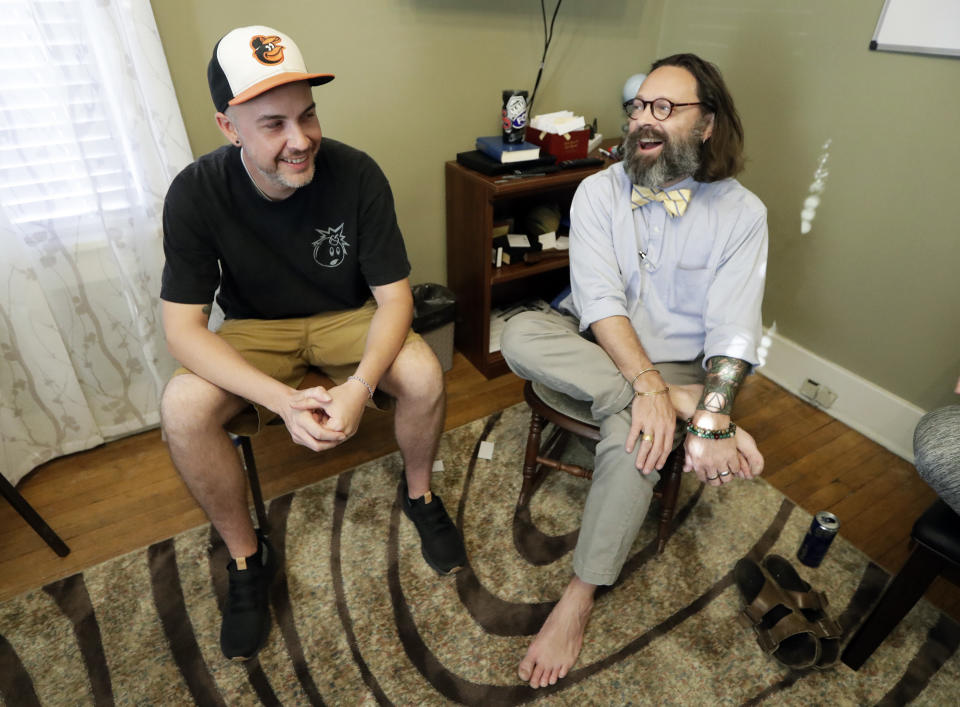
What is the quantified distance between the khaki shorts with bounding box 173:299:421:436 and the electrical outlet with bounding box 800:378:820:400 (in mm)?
1560

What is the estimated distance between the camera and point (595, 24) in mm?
2234

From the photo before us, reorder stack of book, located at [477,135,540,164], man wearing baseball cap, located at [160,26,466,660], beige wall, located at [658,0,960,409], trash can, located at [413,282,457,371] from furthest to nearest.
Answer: trash can, located at [413,282,457,371], stack of book, located at [477,135,540,164], beige wall, located at [658,0,960,409], man wearing baseball cap, located at [160,26,466,660]

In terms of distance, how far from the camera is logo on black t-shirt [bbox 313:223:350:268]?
4.67ft

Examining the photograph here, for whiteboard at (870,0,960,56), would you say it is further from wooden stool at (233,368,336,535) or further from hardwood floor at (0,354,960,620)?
wooden stool at (233,368,336,535)

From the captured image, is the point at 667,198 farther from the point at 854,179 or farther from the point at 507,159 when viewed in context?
the point at 854,179

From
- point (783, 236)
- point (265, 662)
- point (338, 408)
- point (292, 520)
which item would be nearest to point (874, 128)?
point (783, 236)

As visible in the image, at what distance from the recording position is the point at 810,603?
4.43 ft

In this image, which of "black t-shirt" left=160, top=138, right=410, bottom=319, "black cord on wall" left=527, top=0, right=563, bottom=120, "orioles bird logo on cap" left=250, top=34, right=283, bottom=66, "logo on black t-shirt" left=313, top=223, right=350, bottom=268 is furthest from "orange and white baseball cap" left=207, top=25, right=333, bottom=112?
"black cord on wall" left=527, top=0, right=563, bottom=120

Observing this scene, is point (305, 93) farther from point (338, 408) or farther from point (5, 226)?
point (5, 226)

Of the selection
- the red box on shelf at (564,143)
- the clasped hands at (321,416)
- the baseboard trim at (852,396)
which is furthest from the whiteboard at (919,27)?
the clasped hands at (321,416)

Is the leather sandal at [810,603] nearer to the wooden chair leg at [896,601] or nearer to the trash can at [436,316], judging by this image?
the wooden chair leg at [896,601]

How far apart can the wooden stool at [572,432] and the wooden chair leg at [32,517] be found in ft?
4.19

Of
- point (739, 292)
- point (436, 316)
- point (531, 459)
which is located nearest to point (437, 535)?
point (531, 459)

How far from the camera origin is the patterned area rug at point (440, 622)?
1261 millimetres
